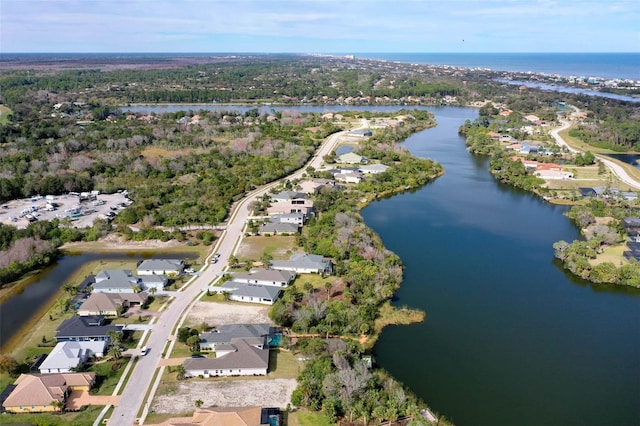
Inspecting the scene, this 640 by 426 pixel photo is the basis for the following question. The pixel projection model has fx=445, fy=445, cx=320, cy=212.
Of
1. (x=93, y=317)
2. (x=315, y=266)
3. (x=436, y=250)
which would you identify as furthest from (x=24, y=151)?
(x=436, y=250)

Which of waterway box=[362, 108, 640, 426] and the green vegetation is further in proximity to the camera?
the green vegetation

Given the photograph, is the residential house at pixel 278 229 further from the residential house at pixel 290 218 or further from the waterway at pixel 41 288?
the waterway at pixel 41 288

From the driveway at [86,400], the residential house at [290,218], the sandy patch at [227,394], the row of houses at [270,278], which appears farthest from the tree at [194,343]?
the residential house at [290,218]

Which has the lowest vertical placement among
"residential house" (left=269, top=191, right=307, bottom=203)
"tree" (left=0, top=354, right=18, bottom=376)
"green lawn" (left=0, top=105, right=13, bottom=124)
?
"tree" (left=0, top=354, right=18, bottom=376)

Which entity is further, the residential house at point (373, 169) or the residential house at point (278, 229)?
the residential house at point (373, 169)

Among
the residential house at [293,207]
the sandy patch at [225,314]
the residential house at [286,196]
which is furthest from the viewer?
the residential house at [286,196]

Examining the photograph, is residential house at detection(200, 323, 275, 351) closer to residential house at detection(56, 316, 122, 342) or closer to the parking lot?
residential house at detection(56, 316, 122, 342)

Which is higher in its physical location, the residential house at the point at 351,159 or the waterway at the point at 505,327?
the residential house at the point at 351,159

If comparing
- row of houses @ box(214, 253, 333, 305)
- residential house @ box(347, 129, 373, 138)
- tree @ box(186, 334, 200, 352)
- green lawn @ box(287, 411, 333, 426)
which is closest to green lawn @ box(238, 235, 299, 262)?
row of houses @ box(214, 253, 333, 305)
